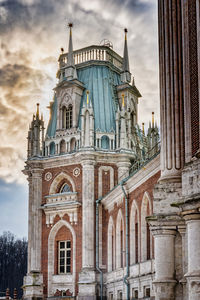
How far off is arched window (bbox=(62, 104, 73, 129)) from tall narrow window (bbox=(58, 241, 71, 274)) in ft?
29.6

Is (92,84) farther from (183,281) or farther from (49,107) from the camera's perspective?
(183,281)

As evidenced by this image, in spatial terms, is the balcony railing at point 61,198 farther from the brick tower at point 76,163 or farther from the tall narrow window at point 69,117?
the tall narrow window at point 69,117

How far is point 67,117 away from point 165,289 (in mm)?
31305

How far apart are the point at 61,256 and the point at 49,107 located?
41.0 feet

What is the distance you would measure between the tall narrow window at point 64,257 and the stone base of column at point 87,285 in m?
2.26

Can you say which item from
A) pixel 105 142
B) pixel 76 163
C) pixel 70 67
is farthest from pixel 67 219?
pixel 70 67

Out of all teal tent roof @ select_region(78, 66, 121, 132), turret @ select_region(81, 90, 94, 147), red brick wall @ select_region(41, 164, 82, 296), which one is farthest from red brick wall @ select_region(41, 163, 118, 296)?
teal tent roof @ select_region(78, 66, 121, 132)

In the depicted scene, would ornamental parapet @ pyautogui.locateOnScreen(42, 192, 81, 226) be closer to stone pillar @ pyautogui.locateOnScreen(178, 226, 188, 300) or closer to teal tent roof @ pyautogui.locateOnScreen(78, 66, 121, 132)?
teal tent roof @ pyautogui.locateOnScreen(78, 66, 121, 132)

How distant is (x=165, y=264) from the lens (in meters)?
16.9

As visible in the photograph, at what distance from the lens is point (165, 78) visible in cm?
1844

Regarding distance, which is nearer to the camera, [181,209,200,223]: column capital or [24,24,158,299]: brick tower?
[181,209,200,223]: column capital

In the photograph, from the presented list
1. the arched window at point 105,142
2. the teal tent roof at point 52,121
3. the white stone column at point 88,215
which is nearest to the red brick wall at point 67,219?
the white stone column at point 88,215

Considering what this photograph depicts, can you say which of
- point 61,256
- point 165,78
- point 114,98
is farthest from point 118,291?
point 165,78

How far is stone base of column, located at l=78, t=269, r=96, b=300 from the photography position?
40250 millimetres
